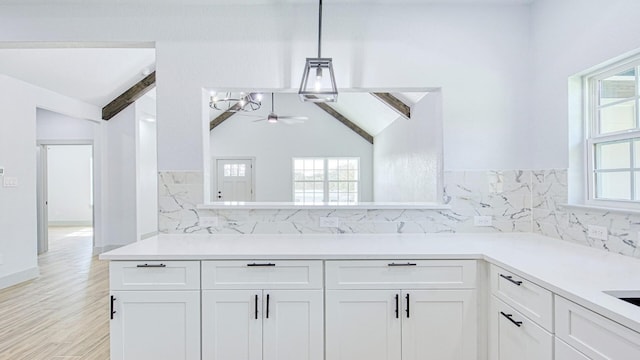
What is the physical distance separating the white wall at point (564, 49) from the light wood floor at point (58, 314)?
3520 millimetres

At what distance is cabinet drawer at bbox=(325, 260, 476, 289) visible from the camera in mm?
2021

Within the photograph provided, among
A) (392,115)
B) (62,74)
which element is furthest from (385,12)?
(62,74)

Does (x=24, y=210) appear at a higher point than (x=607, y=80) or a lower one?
lower

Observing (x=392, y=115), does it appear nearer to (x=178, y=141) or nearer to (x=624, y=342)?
(x=178, y=141)

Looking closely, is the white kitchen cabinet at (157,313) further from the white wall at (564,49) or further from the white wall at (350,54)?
the white wall at (564,49)

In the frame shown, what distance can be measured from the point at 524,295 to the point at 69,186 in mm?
11188

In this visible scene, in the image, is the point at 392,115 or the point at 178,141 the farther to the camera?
the point at 392,115

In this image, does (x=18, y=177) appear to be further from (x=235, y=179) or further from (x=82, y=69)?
(x=235, y=179)

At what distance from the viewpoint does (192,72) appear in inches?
105

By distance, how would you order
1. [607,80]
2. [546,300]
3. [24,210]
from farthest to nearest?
[24,210] → [607,80] → [546,300]

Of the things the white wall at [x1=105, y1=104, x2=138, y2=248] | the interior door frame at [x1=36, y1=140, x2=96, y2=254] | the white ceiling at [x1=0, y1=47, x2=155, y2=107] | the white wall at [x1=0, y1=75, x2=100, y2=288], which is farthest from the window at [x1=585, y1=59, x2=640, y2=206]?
the interior door frame at [x1=36, y1=140, x2=96, y2=254]

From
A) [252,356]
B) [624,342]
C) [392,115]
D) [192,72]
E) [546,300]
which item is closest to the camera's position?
[624,342]

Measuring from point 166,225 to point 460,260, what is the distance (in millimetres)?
2083

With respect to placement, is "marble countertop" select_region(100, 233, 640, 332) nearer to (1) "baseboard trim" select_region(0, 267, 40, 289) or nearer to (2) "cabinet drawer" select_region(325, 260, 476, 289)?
(2) "cabinet drawer" select_region(325, 260, 476, 289)
